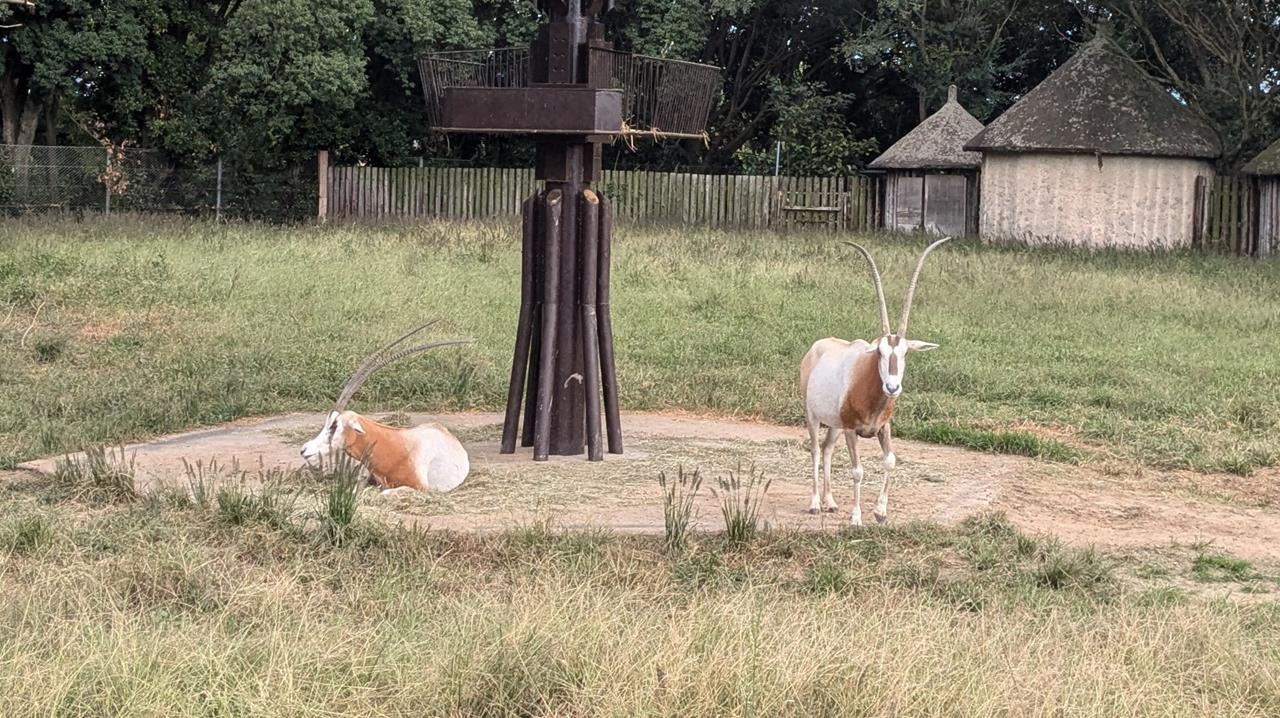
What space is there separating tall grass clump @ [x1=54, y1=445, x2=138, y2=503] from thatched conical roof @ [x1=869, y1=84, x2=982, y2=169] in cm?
2539

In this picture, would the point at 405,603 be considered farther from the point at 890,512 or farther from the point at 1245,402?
the point at 1245,402

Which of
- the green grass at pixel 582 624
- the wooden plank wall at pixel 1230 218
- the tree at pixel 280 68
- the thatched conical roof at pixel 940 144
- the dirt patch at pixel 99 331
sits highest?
the tree at pixel 280 68

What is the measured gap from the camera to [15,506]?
26.5 ft

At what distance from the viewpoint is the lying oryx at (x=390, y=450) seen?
8.66m

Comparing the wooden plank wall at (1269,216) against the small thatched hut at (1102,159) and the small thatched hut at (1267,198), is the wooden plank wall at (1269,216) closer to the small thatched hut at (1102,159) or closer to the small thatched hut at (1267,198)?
the small thatched hut at (1267,198)

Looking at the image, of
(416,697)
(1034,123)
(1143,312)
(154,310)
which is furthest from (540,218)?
(1034,123)

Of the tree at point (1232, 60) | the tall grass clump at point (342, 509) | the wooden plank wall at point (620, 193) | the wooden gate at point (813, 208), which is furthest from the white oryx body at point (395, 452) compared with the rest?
the wooden gate at point (813, 208)

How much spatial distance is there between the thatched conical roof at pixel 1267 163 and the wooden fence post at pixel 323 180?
693 inches

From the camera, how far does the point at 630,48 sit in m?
34.7

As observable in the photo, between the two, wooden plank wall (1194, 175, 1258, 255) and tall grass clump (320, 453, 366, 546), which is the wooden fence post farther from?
tall grass clump (320, 453, 366, 546)

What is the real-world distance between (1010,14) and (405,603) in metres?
31.9

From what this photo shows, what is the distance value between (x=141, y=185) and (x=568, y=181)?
24.5m

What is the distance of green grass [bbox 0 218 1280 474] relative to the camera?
1148 centimetres

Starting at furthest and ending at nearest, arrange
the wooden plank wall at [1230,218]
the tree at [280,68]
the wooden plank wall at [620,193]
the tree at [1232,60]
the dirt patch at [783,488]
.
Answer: the wooden plank wall at [620,193], the tree at [280,68], the tree at [1232,60], the wooden plank wall at [1230,218], the dirt patch at [783,488]
